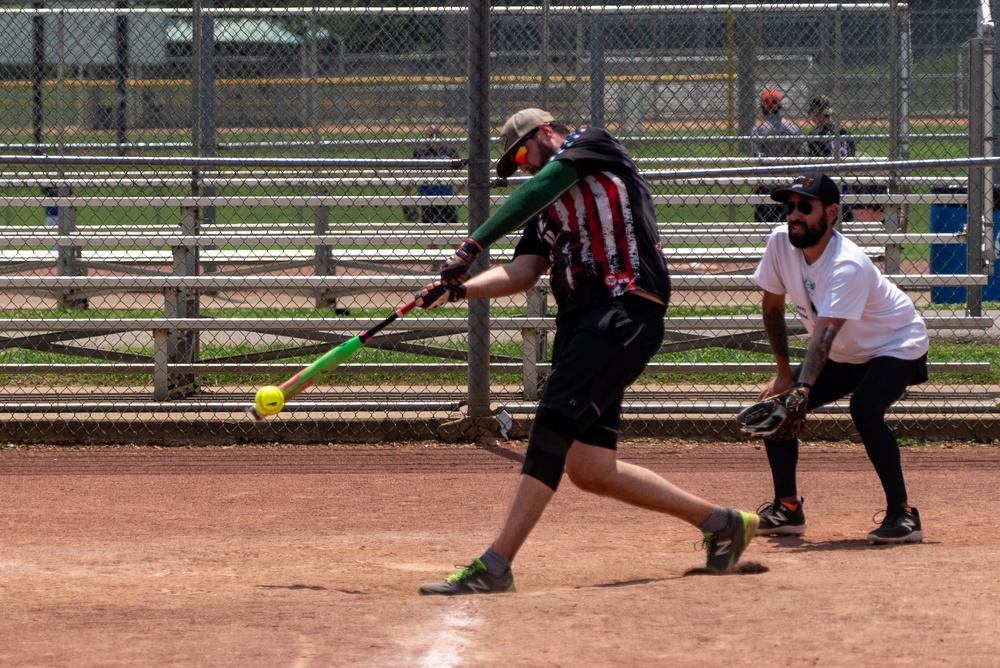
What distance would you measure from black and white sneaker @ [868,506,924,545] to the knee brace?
1556 mm

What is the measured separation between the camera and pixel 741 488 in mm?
6223

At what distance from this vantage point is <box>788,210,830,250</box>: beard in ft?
16.3

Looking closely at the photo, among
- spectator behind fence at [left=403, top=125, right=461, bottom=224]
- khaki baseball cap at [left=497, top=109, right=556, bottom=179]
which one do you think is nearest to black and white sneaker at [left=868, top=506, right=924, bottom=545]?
khaki baseball cap at [left=497, top=109, right=556, bottom=179]

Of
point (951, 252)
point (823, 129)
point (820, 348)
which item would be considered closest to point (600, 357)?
point (820, 348)

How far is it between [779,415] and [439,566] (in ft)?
4.84

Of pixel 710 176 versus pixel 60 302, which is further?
pixel 60 302

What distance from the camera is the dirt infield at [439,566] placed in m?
3.53

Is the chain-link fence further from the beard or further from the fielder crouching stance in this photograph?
the fielder crouching stance

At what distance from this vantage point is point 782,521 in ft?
17.2

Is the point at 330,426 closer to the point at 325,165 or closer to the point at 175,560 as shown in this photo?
the point at 325,165

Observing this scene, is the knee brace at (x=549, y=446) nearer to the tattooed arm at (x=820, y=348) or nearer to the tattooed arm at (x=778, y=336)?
the tattooed arm at (x=820, y=348)

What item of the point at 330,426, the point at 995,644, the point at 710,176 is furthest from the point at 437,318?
the point at 995,644

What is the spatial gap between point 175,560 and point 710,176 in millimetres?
3666

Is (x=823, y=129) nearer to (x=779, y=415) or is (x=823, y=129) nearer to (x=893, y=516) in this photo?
(x=893, y=516)
